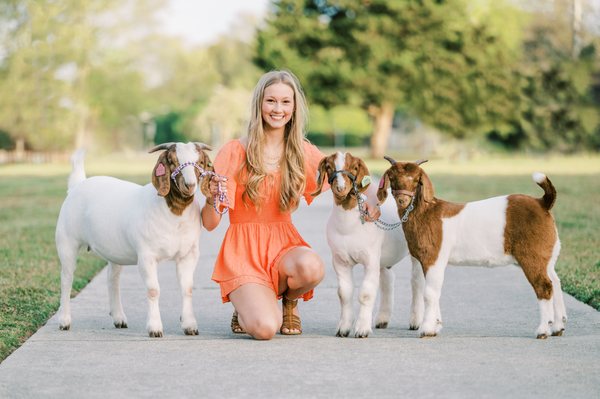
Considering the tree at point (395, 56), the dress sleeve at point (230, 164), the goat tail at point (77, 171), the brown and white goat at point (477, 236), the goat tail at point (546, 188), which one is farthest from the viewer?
the tree at point (395, 56)

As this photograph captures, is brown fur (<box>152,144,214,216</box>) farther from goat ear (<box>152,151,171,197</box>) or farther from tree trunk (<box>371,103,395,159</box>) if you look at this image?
tree trunk (<box>371,103,395,159</box>)

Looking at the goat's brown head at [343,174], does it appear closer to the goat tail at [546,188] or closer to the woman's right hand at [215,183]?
the woman's right hand at [215,183]

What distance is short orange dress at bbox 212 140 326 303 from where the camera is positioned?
6207mm

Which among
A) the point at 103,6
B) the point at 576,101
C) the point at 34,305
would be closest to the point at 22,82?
the point at 103,6

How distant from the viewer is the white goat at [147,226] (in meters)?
5.76

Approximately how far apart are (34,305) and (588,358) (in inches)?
165

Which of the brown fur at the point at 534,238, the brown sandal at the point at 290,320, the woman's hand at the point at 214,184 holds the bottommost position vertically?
the brown sandal at the point at 290,320

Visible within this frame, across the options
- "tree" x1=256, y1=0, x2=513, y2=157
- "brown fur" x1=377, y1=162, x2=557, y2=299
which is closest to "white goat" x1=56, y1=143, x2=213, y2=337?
"brown fur" x1=377, y1=162, x2=557, y2=299

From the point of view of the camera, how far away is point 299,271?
6.09 m

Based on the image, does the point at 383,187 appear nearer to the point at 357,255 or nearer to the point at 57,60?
the point at 357,255

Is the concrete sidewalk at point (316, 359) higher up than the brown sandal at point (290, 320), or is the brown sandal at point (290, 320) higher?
the brown sandal at point (290, 320)

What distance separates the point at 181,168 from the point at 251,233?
0.88m

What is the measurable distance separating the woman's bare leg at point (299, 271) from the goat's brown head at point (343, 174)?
0.46m

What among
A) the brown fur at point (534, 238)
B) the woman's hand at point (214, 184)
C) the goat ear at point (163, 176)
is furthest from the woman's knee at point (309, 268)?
the brown fur at point (534, 238)
